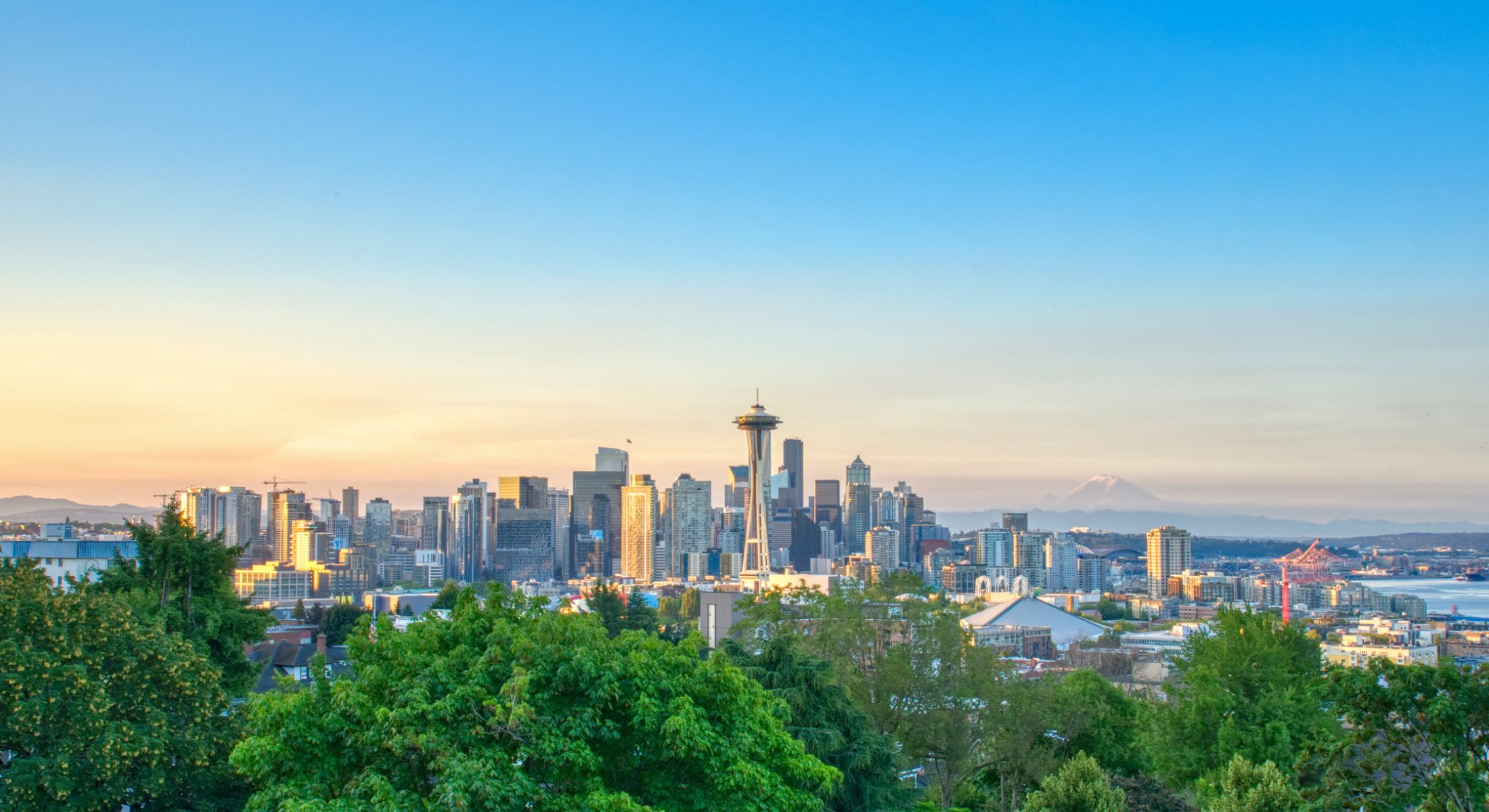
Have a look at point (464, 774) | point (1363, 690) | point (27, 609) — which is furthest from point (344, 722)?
point (1363, 690)

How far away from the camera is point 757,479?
112688 mm

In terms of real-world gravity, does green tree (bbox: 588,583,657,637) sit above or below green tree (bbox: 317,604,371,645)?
above

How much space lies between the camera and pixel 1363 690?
11.5 metres

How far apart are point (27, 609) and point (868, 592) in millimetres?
14554

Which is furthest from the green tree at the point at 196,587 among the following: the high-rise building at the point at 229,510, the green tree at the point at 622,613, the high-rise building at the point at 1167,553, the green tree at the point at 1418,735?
the high-rise building at the point at 1167,553

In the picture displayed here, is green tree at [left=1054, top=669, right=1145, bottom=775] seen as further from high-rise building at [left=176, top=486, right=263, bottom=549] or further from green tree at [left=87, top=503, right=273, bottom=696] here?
high-rise building at [left=176, top=486, right=263, bottom=549]

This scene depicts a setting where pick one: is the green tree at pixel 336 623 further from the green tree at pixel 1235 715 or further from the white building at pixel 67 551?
the green tree at pixel 1235 715

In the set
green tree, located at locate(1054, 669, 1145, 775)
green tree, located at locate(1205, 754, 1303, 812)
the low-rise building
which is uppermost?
green tree, located at locate(1205, 754, 1303, 812)

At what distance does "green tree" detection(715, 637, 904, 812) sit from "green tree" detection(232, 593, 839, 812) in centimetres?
440

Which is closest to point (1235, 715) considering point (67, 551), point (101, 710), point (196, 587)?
point (101, 710)

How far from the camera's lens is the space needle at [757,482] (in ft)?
355

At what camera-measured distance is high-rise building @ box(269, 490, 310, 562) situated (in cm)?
18260

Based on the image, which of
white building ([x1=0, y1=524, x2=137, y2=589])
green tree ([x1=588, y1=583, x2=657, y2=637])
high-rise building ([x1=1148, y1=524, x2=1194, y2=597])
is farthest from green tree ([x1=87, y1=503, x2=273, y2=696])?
high-rise building ([x1=1148, y1=524, x2=1194, y2=597])

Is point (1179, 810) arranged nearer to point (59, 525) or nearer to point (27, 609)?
point (27, 609)
